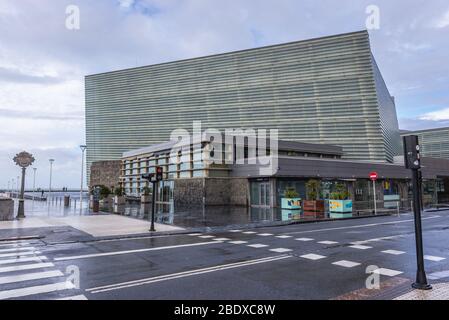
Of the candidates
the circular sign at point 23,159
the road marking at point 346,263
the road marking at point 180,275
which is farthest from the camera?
the circular sign at point 23,159

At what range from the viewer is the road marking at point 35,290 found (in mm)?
5820

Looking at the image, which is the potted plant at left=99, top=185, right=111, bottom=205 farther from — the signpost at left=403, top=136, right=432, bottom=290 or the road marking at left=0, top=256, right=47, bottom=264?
the signpost at left=403, top=136, right=432, bottom=290

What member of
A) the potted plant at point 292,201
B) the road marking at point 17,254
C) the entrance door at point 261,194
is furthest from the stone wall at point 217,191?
the road marking at point 17,254

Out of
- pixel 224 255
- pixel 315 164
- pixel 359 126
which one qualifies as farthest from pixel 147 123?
pixel 224 255

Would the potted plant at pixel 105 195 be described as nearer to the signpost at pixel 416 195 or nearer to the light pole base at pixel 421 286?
the signpost at pixel 416 195

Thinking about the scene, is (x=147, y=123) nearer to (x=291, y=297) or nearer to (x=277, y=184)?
(x=277, y=184)

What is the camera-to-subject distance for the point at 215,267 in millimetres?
7848

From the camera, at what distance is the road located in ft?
19.5

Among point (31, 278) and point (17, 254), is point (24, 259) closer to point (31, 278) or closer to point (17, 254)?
point (17, 254)

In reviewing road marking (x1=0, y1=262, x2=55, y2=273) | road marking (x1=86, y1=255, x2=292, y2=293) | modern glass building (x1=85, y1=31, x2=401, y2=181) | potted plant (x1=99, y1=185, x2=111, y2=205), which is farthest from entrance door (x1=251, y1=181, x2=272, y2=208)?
modern glass building (x1=85, y1=31, x2=401, y2=181)

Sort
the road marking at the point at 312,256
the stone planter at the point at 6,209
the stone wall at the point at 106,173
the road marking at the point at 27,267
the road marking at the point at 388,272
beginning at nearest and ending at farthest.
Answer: the road marking at the point at 388,272, the road marking at the point at 27,267, the road marking at the point at 312,256, the stone planter at the point at 6,209, the stone wall at the point at 106,173

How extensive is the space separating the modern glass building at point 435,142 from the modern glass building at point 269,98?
10110 millimetres

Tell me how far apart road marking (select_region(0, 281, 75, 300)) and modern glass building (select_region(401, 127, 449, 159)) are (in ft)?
365
